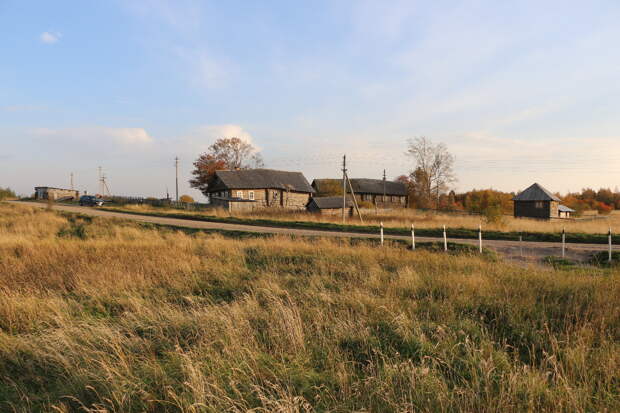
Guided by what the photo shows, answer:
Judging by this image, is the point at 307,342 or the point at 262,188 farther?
the point at 262,188

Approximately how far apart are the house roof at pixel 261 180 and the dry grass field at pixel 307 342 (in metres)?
38.9

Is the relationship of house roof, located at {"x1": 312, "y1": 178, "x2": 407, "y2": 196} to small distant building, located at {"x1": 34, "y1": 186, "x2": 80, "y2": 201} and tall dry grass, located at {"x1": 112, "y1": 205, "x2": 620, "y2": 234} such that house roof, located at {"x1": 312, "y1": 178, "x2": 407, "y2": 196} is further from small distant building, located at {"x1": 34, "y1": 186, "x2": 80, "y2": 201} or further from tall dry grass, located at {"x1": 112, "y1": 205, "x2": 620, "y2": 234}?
small distant building, located at {"x1": 34, "y1": 186, "x2": 80, "y2": 201}

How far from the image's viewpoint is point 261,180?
159 feet

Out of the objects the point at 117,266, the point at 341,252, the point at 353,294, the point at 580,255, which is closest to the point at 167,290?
the point at 117,266

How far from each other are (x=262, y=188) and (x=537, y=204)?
124 feet

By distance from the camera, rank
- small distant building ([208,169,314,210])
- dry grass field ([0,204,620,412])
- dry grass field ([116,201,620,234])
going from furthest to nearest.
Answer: small distant building ([208,169,314,210])
dry grass field ([116,201,620,234])
dry grass field ([0,204,620,412])

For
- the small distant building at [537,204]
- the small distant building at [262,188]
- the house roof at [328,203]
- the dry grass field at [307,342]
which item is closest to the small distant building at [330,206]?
the house roof at [328,203]

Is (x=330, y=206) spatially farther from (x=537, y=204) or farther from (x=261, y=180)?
(x=537, y=204)

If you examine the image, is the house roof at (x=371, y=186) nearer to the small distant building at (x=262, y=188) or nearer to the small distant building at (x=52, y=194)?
the small distant building at (x=262, y=188)

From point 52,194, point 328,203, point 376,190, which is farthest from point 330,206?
point 52,194

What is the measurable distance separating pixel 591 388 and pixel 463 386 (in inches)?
46.3

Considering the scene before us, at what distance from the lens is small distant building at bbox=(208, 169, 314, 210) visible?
45.7m

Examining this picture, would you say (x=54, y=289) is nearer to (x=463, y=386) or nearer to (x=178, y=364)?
(x=178, y=364)

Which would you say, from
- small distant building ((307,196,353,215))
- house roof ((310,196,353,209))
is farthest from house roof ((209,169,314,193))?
house roof ((310,196,353,209))
